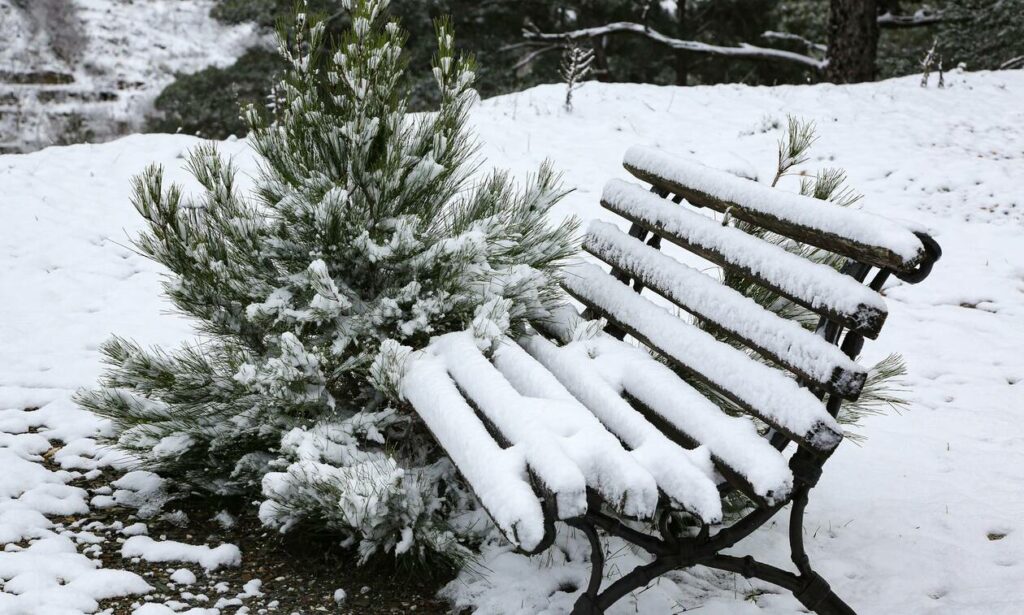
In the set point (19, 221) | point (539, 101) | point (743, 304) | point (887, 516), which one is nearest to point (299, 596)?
point (743, 304)

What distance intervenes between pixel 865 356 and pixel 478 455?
3.02 m

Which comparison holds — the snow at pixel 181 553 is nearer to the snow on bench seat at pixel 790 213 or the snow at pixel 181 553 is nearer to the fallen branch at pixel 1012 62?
the snow on bench seat at pixel 790 213

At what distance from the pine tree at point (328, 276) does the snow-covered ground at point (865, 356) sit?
359 millimetres

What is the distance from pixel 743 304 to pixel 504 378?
27.1 inches

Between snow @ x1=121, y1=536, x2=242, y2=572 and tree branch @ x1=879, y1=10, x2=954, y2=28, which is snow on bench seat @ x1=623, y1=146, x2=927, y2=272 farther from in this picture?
tree branch @ x1=879, y1=10, x2=954, y2=28

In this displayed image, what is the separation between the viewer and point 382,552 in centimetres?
231

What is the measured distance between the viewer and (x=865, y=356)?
4.13 metres

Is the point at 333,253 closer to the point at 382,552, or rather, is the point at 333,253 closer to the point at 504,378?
the point at 504,378

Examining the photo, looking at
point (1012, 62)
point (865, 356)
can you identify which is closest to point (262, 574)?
point (865, 356)

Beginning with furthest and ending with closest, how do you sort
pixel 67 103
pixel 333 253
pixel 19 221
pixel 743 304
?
pixel 67 103 → pixel 19 221 → pixel 333 253 → pixel 743 304

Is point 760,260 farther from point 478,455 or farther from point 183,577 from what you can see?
point 183,577

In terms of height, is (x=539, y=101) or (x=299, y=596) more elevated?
(x=539, y=101)

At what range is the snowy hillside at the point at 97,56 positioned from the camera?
1593cm

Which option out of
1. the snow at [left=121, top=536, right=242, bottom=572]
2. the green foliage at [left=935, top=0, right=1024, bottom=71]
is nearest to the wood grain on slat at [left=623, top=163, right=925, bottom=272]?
the snow at [left=121, top=536, right=242, bottom=572]
